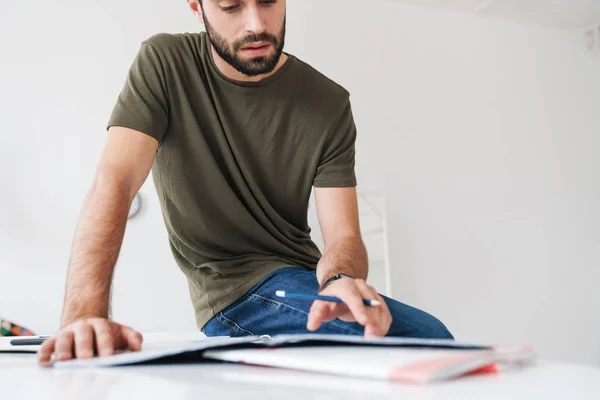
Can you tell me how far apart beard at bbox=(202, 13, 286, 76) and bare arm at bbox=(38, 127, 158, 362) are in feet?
0.93

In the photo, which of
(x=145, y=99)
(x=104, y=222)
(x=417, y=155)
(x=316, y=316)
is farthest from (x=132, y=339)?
(x=417, y=155)

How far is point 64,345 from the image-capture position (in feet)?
2.28

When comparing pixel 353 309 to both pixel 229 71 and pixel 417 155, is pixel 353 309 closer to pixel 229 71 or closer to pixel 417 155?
pixel 229 71

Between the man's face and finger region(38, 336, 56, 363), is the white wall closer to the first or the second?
the man's face

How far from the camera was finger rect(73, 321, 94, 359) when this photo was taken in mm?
688

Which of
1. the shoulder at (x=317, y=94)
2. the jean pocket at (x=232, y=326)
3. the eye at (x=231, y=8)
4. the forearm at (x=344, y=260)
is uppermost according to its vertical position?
the eye at (x=231, y=8)

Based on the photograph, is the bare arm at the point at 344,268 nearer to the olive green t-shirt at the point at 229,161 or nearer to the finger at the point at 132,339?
the olive green t-shirt at the point at 229,161

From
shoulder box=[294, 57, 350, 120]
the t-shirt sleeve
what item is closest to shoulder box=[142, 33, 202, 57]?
shoulder box=[294, 57, 350, 120]

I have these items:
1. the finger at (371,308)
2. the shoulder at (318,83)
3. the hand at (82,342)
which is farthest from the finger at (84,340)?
the shoulder at (318,83)

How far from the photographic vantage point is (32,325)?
2926 mm

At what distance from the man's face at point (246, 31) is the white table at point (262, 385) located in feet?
3.02

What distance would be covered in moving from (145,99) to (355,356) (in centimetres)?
90

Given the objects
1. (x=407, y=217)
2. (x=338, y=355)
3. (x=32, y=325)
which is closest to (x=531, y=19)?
(x=407, y=217)

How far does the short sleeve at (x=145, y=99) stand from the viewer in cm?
122
